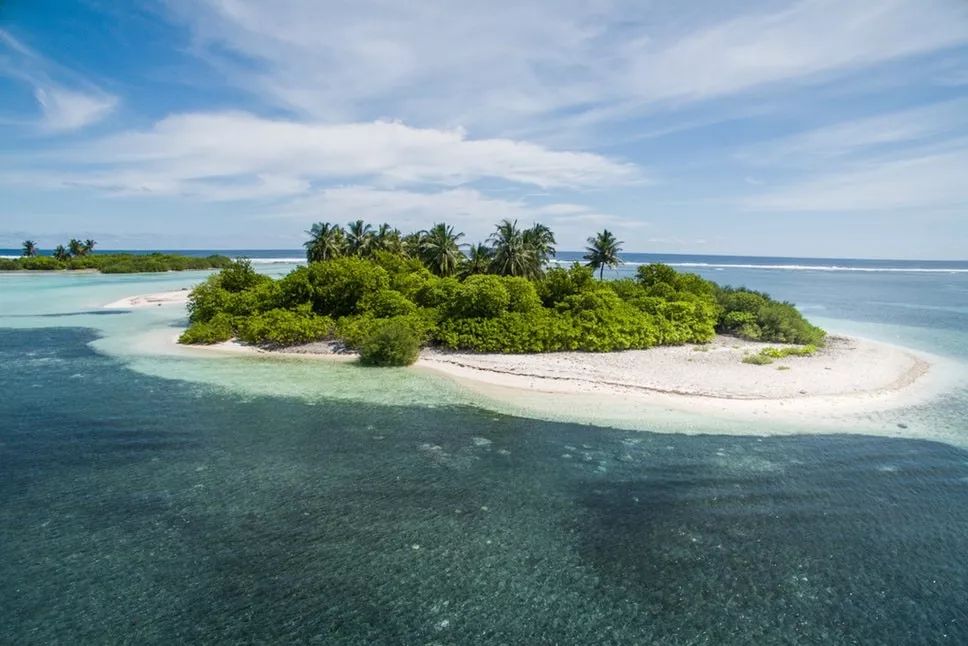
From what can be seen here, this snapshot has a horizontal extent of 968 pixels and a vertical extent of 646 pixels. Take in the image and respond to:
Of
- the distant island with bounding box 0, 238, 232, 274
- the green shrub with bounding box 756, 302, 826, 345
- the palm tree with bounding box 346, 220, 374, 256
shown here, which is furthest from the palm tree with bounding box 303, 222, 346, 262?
the distant island with bounding box 0, 238, 232, 274

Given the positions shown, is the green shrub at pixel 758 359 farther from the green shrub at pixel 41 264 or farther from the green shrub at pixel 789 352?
the green shrub at pixel 41 264

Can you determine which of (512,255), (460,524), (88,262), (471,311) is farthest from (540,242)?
(88,262)

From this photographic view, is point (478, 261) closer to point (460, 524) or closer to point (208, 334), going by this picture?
point (208, 334)

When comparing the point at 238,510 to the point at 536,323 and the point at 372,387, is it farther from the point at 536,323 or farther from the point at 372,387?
the point at 536,323

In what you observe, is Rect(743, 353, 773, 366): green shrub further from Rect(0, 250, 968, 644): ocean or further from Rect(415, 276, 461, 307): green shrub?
Rect(415, 276, 461, 307): green shrub

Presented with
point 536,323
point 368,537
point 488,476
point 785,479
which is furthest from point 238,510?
point 536,323

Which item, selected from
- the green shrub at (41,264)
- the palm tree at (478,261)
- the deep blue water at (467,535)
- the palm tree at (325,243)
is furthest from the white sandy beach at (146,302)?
the green shrub at (41,264)
